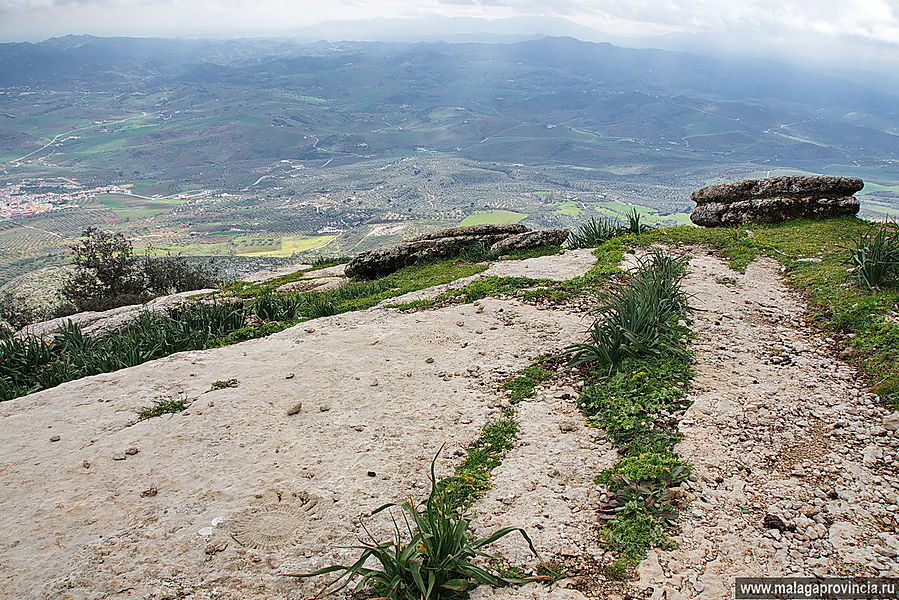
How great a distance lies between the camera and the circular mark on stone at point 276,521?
14.3ft

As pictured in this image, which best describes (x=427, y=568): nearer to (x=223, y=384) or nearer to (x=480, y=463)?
(x=480, y=463)

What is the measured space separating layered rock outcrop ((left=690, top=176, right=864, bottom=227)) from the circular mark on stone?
16.0 metres

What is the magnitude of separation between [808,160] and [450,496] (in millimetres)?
214286

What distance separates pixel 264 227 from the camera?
9494 centimetres

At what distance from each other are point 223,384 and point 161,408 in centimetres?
88

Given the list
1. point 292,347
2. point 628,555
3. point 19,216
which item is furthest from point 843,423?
point 19,216

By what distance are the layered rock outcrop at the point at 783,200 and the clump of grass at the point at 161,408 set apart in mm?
16140

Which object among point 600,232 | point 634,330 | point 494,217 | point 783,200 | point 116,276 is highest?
point 783,200

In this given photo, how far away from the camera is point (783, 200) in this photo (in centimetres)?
1559

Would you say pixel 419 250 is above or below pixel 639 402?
below

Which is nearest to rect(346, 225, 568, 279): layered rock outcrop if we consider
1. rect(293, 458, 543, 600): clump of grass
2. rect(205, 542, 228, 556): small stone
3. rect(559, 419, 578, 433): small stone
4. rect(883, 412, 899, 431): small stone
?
rect(559, 419, 578, 433): small stone

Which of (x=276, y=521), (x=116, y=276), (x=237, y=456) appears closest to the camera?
(x=276, y=521)

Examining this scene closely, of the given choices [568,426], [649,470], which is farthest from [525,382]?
[649,470]

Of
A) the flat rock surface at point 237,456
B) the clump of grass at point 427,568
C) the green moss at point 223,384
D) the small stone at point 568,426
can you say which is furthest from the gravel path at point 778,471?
the green moss at point 223,384
